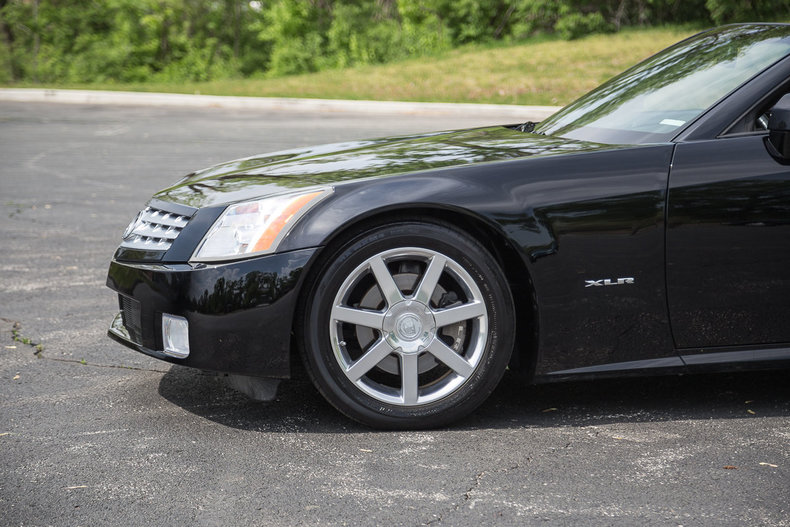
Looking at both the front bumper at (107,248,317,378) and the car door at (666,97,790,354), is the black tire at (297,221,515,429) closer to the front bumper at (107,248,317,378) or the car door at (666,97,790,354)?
the front bumper at (107,248,317,378)

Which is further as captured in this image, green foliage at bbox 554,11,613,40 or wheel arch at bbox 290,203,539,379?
green foliage at bbox 554,11,613,40

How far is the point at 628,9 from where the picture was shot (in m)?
29.6

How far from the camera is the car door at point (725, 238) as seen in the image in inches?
134

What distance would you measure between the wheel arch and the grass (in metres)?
16.7

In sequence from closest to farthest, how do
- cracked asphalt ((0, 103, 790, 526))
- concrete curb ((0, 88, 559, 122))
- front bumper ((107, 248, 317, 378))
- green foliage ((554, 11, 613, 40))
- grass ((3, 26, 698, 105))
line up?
cracked asphalt ((0, 103, 790, 526))
front bumper ((107, 248, 317, 378))
concrete curb ((0, 88, 559, 122))
grass ((3, 26, 698, 105))
green foliage ((554, 11, 613, 40))

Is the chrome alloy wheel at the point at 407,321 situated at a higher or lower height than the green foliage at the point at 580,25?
lower

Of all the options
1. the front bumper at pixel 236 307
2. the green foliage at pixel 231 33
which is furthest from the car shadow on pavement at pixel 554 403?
the green foliage at pixel 231 33

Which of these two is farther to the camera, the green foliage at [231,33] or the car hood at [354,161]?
the green foliage at [231,33]

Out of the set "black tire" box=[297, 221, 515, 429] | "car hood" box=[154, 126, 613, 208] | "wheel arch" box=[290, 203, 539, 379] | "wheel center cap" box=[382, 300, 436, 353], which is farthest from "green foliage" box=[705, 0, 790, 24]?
"wheel center cap" box=[382, 300, 436, 353]

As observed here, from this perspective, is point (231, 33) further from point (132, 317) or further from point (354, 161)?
point (132, 317)

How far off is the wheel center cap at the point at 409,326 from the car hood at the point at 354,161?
0.51 m

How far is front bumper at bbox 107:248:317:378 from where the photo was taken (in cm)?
328

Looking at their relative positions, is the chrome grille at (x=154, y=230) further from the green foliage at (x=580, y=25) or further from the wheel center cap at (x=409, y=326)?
the green foliage at (x=580, y=25)

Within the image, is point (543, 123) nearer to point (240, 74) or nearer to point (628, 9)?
point (628, 9)
